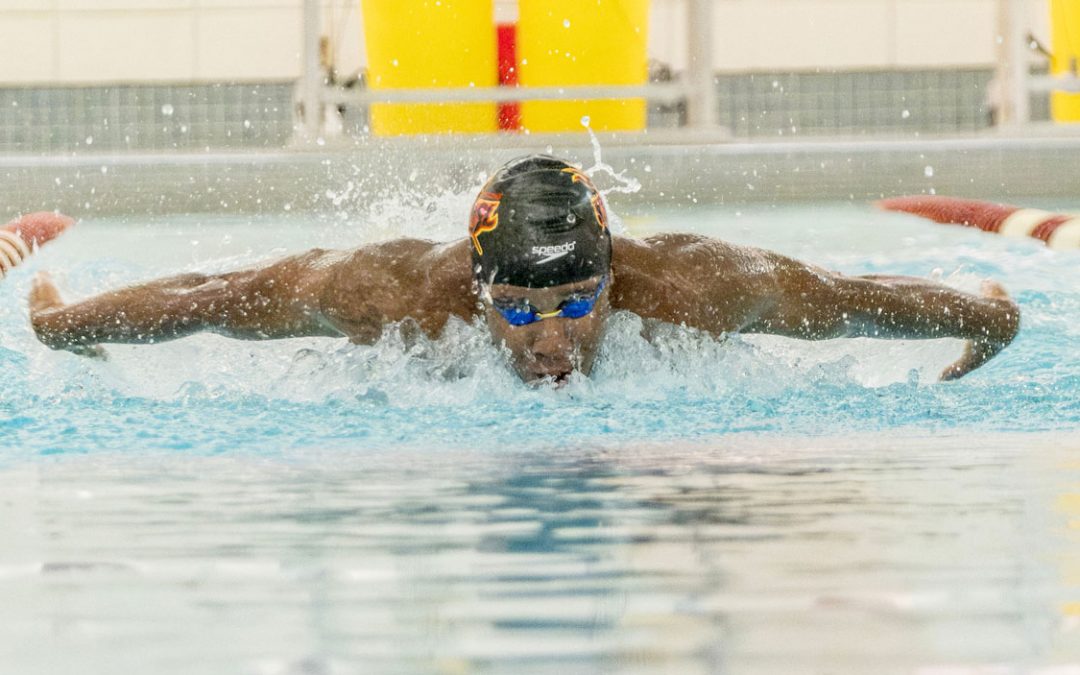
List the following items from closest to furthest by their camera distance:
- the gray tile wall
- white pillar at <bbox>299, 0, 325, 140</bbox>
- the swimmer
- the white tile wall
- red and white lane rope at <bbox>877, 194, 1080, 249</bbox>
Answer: the swimmer, red and white lane rope at <bbox>877, 194, 1080, 249</bbox>, white pillar at <bbox>299, 0, 325, 140</bbox>, the gray tile wall, the white tile wall

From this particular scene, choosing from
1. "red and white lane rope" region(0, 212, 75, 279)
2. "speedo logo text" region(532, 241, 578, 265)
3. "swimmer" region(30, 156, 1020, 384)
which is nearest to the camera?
"speedo logo text" region(532, 241, 578, 265)

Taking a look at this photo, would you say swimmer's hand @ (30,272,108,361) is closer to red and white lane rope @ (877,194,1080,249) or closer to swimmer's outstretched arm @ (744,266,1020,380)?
swimmer's outstretched arm @ (744,266,1020,380)

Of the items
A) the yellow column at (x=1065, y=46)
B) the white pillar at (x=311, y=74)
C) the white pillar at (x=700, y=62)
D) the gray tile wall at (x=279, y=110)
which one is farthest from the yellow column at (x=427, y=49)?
the gray tile wall at (x=279, y=110)

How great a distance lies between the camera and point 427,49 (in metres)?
7.48

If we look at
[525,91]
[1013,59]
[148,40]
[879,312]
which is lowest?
[879,312]

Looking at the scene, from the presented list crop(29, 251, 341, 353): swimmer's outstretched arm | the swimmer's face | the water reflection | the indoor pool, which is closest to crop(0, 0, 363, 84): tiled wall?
the indoor pool

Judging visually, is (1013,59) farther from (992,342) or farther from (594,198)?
(594,198)

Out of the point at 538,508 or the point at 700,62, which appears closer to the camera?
the point at 538,508

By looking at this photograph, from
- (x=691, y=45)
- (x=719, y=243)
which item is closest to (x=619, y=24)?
(x=691, y=45)

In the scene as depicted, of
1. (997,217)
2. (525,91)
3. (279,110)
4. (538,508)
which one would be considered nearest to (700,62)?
(525,91)

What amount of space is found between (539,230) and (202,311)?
2.54 ft

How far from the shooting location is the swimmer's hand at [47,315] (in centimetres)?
331

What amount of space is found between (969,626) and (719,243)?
2.09 meters

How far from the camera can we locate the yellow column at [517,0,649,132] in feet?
24.4
